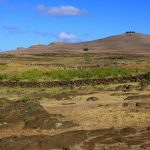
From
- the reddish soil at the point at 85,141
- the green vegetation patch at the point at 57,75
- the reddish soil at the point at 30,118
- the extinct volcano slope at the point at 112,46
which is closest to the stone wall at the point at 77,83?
the green vegetation patch at the point at 57,75

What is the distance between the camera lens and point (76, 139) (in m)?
19.2

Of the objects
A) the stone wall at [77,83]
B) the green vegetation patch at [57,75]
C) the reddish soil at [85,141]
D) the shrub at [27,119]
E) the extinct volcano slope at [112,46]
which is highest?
the extinct volcano slope at [112,46]

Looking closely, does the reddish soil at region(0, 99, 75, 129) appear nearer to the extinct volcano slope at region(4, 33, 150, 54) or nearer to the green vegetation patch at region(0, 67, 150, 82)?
the green vegetation patch at region(0, 67, 150, 82)

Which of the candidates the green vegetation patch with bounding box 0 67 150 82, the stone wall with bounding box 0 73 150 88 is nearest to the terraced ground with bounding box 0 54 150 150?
the stone wall with bounding box 0 73 150 88

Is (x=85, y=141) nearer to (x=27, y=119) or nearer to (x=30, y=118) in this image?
(x=27, y=119)

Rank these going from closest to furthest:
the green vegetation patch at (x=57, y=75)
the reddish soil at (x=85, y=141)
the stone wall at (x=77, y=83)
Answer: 1. the reddish soil at (x=85, y=141)
2. the stone wall at (x=77, y=83)
3. the green vegetation patch at (x=57, y=75)

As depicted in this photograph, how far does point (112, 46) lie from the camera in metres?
183

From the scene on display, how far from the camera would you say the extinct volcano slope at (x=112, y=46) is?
565ft

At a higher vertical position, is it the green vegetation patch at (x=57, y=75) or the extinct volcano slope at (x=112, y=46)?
the extinct volcano slope at (x=112, y=46)

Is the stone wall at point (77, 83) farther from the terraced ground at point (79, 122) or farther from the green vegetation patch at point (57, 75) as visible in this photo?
the terraced ground at point (79, 122)

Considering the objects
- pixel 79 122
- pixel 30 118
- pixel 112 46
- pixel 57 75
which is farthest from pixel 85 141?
pixel 112 46

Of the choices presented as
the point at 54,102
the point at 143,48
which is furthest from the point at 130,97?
the point at 143,48

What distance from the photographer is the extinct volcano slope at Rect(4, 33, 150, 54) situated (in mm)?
172250

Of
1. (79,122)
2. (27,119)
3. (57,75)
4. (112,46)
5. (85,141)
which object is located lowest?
(85,141)
